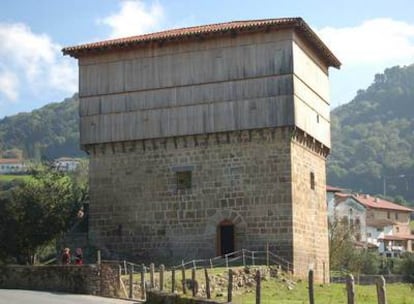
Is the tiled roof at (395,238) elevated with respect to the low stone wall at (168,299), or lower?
lower

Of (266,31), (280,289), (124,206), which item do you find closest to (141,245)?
(124,206)

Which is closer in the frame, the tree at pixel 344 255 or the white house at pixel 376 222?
the tree at pixel 344 255

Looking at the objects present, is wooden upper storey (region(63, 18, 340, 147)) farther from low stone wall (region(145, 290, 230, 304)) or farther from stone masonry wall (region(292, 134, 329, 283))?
low stone wall (region(145, 290, 230, 304))

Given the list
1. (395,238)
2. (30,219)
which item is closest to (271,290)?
(30,219)

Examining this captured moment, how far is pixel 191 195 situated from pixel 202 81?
5.01 meters

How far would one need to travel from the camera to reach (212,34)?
113ft

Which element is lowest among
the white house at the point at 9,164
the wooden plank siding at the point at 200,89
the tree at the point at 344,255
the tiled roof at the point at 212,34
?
the tree at the point at 344,255

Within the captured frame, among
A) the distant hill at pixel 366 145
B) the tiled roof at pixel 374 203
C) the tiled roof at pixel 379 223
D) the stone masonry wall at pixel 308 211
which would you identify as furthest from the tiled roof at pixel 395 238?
the stone masonry wall at pixel 308 211

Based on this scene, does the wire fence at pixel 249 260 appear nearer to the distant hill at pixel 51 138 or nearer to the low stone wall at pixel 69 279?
the low stone wall at pixel 69 279

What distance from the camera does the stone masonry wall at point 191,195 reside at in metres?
33.2

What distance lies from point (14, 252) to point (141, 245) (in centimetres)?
617

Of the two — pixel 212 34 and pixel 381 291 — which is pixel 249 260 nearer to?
pixel 212 34

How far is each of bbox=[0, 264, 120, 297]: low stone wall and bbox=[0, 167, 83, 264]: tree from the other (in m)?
7.07

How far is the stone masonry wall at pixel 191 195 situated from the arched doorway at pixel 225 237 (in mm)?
212
